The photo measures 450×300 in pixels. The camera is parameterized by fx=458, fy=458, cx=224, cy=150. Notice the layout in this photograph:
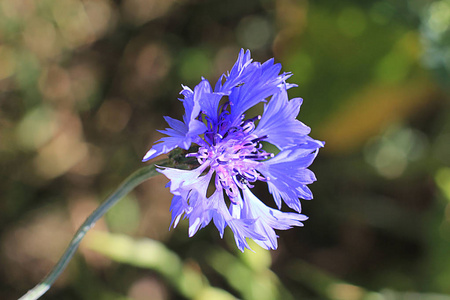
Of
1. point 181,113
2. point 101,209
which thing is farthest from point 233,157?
point 181,113

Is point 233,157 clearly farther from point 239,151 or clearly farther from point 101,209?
point 101,209

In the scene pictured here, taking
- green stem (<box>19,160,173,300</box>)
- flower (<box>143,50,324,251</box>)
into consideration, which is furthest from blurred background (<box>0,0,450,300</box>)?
green stem (<box>19,160,173,300</box>)

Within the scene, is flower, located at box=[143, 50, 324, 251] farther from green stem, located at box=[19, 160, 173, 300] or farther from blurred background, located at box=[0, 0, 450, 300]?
blurred background, located at box=[0, 0, 450, 300]

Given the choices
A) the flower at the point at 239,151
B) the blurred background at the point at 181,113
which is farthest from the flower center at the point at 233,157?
the blurred background at the point at 181,113

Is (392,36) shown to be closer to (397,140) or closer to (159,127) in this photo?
(397,140)

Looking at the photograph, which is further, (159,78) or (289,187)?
(159,78)

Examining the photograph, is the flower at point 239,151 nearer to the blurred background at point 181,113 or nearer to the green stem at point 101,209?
the green stem at point 101,209

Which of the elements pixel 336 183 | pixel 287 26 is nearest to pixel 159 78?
pixel 287 26
